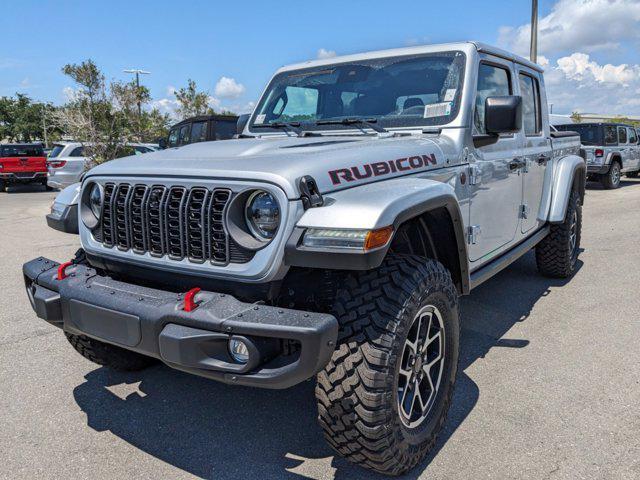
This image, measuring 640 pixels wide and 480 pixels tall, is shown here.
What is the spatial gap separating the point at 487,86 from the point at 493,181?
65 centimetres

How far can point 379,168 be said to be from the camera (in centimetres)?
257

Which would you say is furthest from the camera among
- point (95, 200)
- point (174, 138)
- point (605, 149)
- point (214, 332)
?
point (605, 149)

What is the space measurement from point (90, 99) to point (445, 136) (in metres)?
16.0

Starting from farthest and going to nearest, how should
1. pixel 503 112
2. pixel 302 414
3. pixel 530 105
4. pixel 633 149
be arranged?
pixel 633 149 → pixel 530 105 → pixel 503 112 → pixel 302 414

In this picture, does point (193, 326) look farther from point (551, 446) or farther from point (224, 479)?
point (551, 446)

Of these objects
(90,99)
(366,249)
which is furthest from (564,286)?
(90,99)

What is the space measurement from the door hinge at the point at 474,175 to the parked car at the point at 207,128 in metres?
9.68

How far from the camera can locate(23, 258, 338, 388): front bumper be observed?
193cm

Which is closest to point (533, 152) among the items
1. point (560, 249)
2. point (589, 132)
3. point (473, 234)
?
point (560, 249)

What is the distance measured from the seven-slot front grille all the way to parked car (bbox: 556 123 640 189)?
14639 mm

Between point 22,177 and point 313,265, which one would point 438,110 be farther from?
point 22,177

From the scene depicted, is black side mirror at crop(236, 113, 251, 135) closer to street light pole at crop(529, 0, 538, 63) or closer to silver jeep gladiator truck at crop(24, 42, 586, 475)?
silver jeep gladiator truck at crop(24, 42, 586, 475)

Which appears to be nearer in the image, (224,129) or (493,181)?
(493,181)

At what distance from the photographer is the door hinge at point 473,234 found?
10.8 feet
